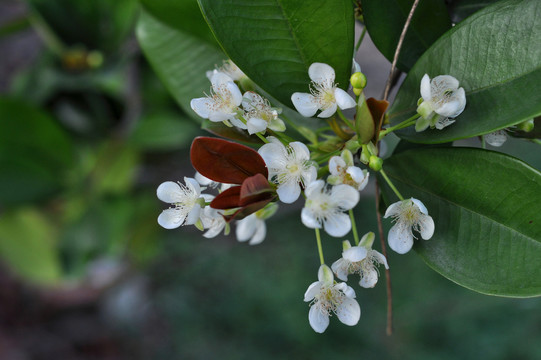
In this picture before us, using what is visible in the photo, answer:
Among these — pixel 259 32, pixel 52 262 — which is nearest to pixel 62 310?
pixel 52 262

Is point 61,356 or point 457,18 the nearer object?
point 457,18

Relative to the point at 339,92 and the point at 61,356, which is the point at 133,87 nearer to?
the point at 339,92

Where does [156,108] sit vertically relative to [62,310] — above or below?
above

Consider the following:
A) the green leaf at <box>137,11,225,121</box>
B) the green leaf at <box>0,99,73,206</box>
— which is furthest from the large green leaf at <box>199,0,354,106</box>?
the green leaf at <box>0,99,73,206</box>

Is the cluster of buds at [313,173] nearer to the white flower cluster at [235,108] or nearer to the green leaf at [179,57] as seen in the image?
the white flower cluster at [235,108]

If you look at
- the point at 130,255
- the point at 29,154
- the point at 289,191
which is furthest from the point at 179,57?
the point at 130,255

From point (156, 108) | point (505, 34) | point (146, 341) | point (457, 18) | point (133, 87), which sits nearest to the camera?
point (505, 34)
